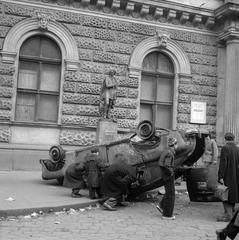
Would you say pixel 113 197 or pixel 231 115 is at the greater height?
pixel 231 115

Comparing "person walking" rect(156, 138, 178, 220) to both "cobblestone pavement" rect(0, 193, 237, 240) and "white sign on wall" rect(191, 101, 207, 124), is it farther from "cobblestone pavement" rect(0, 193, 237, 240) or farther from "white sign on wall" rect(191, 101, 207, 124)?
"white sign on wall" rect(191, 101, 207, 124)

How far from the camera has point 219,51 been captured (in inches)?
621

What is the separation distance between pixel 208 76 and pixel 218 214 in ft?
29.6

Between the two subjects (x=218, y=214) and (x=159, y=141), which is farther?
(x=159, y=141)

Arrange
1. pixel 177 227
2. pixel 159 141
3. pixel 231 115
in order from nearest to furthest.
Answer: pixel 177 227
pixel 159 141
pixel 231 115

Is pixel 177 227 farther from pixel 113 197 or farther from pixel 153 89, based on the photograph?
pixel 153 89

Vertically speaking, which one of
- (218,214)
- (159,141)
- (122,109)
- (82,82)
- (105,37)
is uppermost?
(105,37)

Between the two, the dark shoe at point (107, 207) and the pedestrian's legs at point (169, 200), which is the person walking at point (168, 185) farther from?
the dark shoe at point (107, 207)

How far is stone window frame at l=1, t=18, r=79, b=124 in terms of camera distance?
1305 cm

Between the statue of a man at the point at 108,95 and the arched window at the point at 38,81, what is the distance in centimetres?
187

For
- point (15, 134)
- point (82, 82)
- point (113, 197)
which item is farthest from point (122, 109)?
point (113, 197)

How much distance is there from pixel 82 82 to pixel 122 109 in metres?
1.98

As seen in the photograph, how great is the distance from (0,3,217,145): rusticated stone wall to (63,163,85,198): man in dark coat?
4730 millimetres

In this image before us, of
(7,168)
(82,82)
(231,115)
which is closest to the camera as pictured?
(7,168)
